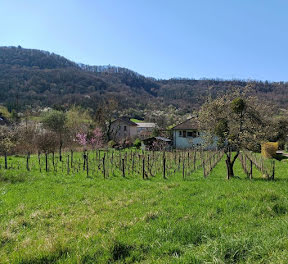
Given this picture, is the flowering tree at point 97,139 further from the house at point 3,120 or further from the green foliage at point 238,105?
the green foliage at point 238,105

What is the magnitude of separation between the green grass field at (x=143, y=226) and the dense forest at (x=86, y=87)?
43.4 meters

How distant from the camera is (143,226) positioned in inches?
177

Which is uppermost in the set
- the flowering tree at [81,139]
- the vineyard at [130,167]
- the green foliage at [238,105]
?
the green foliage at [238,105]

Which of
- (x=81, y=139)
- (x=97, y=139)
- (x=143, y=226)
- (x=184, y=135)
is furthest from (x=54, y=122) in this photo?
(x=143, y=226)

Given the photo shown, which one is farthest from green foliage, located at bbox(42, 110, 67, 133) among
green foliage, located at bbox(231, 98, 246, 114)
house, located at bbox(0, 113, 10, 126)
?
green foliage, located at bbox(231, 98, 246, 114)

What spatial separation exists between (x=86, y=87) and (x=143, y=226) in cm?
8839

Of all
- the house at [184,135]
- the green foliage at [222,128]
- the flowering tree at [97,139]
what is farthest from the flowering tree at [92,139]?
the green foliage at [222,128]

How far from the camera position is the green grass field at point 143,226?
332cm

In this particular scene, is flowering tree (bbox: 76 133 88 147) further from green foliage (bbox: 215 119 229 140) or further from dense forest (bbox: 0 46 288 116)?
green foliage (bbox: 215 119 229 140)

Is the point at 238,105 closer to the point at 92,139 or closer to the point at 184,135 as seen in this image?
the point at 92,139

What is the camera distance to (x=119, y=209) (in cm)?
584

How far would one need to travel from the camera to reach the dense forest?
2494 inches

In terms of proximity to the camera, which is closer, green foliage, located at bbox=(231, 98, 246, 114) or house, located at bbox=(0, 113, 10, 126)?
green foliage, located at bbox=(231, 98, 246, 114)

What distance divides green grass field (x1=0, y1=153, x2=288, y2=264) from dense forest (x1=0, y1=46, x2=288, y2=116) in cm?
4338
